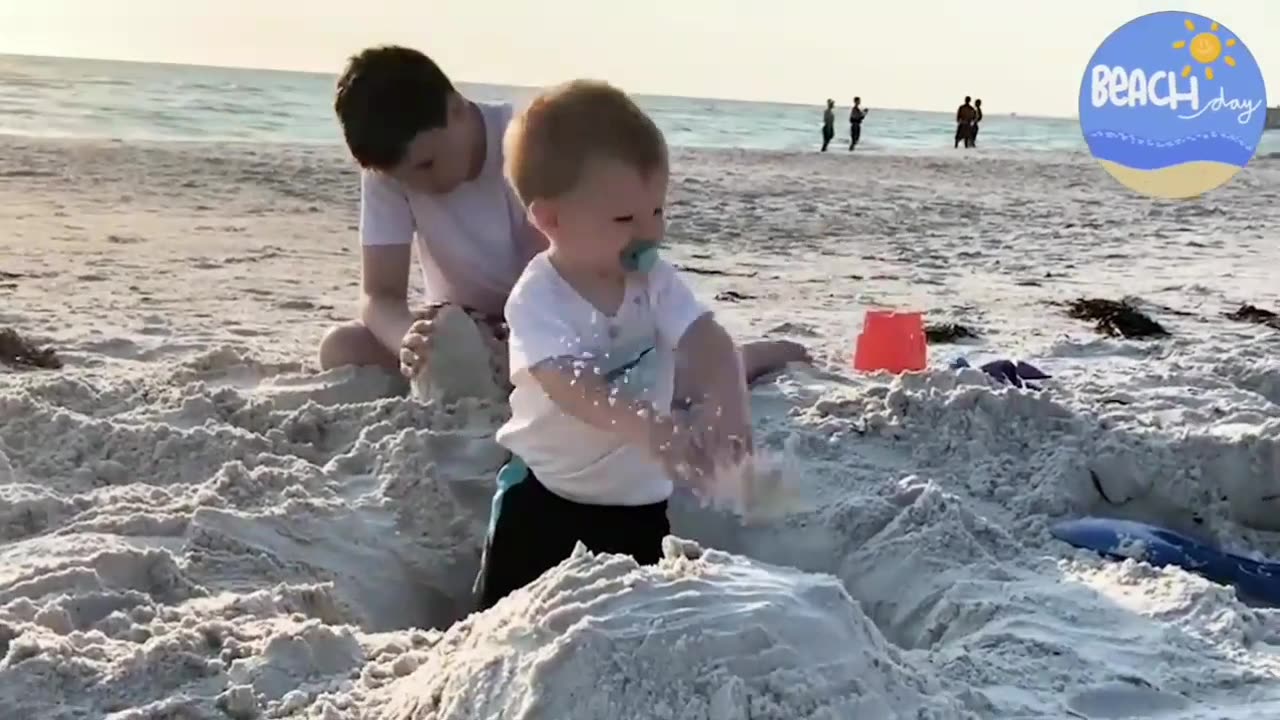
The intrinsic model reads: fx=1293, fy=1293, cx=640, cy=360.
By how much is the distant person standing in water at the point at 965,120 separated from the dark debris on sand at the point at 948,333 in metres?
23.1

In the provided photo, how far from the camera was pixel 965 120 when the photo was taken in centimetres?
2734

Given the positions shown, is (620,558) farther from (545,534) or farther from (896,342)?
(896,342)

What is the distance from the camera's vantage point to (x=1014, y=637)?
199 cm

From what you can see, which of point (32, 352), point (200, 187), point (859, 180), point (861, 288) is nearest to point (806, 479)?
point (32, 352)

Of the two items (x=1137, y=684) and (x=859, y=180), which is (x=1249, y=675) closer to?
(x=1137, y=684)

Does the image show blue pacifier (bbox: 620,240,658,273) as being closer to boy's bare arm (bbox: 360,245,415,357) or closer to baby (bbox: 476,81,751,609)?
baby (bbox: 476,81,751,609)

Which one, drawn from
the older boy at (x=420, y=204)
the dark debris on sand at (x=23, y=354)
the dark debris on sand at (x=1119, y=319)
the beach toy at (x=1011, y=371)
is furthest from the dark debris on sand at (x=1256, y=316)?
the dark debris on sand at (x=23, y=354)

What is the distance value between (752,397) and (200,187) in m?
7.53

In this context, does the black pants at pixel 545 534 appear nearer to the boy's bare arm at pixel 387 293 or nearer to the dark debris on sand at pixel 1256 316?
the boy's bare arm at pixel 387 293

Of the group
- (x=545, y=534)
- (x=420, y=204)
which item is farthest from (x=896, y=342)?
(x=545, y=534)

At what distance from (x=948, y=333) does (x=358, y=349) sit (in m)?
2.33

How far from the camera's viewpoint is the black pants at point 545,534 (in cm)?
236

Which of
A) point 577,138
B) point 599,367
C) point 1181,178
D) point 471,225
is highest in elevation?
point 577,138

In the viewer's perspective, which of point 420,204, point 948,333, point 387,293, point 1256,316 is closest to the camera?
point 420,204
